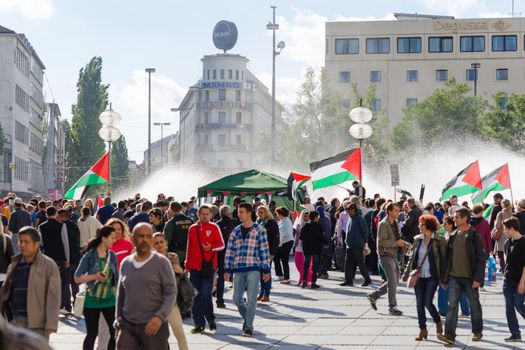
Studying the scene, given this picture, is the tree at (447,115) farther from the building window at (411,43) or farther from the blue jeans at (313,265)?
the blue jeans at (313,265)

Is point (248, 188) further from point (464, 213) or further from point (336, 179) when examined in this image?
point (464, 213)

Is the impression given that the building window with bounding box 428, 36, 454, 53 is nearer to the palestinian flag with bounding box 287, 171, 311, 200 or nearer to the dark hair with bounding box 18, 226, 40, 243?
the palestinian flag with bounding box 287, 171, 311, 200

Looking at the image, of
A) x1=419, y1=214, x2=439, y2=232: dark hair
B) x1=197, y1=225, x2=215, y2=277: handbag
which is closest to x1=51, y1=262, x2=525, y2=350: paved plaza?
x1=197, y1=225, x2=215, y2=277: handbag

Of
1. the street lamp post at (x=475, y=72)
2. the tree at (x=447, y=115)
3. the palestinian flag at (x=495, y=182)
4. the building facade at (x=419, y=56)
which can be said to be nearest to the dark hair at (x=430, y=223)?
the palestinian flag at (x=495, y=182)

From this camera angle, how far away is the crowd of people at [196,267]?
360 inches

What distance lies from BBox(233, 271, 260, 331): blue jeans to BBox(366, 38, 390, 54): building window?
96733mm

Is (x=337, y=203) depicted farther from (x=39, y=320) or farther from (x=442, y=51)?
(x=442, y=51)

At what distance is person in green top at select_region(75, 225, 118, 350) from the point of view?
36.2ft

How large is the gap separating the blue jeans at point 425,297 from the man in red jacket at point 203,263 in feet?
8.92

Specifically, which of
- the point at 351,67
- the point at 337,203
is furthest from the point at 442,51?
the point at 337,203

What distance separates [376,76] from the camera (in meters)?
111

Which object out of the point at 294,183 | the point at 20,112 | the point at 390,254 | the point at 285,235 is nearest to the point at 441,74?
the point at 20,112

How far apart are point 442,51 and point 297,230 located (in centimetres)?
8710

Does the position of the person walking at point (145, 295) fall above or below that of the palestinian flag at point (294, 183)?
below
